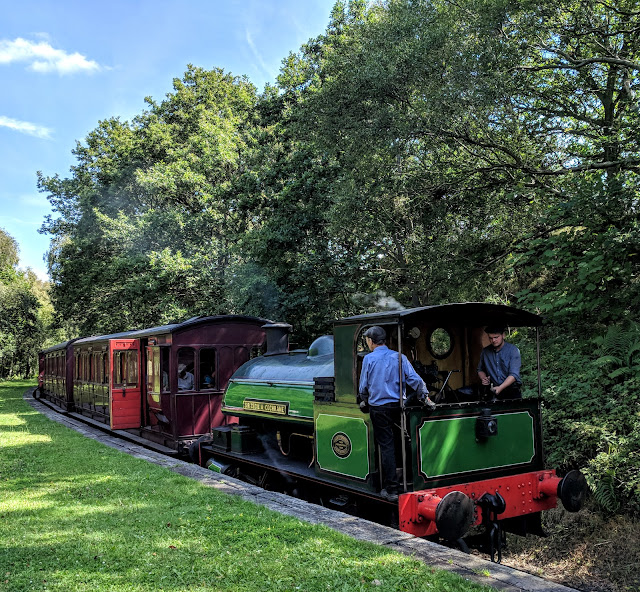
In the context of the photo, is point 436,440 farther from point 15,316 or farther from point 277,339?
point 15,316

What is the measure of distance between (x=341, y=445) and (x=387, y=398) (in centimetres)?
106

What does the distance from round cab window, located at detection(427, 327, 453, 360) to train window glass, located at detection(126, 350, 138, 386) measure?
8742mm

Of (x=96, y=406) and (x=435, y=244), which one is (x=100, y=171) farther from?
(x=435, y=244)

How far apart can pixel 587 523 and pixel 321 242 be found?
1217 centimetres

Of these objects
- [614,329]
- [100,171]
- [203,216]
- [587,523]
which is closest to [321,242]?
[203,216]

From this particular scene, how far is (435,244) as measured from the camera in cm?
1295

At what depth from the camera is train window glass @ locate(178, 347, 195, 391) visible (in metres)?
11.2

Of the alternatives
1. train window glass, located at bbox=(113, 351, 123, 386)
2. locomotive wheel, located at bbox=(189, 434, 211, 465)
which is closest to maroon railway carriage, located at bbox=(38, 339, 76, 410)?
train window glass, located at bbox=(113, 351, 123, 386)

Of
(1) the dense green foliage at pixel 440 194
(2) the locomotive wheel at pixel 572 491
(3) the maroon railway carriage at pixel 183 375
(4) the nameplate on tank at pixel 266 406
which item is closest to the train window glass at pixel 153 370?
(3) the maroon railway carriage at pixel 183 375

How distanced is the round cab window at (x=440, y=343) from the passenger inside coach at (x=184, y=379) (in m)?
6.24

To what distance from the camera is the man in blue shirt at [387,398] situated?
5469 millimetres

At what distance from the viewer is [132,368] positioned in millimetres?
13594

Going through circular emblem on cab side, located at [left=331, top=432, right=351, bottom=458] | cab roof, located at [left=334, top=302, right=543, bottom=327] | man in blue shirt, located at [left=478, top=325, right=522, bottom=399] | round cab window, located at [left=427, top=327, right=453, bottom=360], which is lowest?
circular emblem on cab side, located at [left=331, top=432, right=351, bottom=458]

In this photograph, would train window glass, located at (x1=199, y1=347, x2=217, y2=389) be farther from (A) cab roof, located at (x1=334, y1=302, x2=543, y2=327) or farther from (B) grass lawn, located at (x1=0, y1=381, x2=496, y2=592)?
(A) cab roof, located at (x1=334, y1=302, x2=543, y2=327)
